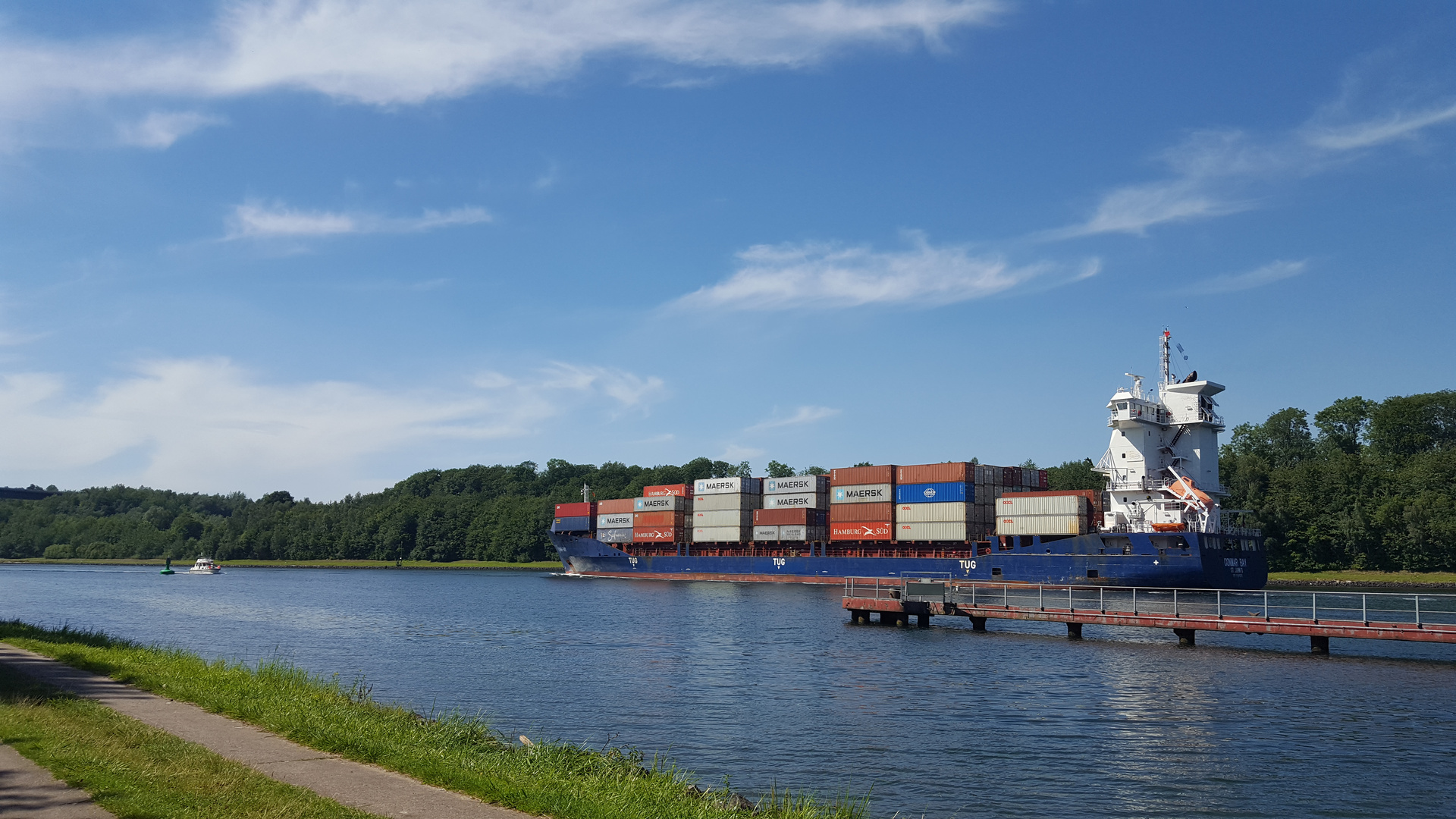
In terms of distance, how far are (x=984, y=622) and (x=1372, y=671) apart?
17.1 metres

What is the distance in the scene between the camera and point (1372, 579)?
9075 cm

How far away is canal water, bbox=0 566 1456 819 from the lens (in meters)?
18.5

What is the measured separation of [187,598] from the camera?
7950 cm

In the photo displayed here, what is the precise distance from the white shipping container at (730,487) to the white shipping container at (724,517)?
5.82 feet

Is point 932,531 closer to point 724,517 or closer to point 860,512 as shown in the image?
point 860,512

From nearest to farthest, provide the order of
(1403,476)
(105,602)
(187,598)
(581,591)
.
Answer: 1. (105,602)
2. (187,598)
3. (581,591)
4. (1403,476)

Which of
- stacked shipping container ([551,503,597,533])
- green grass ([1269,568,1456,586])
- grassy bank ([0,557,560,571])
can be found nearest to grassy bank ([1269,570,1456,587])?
green grass ([1269,568,1456,586])

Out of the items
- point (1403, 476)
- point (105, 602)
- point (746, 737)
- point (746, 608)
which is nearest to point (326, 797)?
point (746, 737)

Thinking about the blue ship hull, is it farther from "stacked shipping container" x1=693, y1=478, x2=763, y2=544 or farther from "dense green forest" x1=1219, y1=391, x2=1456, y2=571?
"dense green forest" x1=1219, y1=391, x2=1456, y2=571

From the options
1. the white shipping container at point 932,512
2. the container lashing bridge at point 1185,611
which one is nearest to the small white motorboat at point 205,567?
the white shipping container at point 932,512

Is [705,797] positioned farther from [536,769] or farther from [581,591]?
[581,591]

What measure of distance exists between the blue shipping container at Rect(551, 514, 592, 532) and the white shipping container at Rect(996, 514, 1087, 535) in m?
51.8

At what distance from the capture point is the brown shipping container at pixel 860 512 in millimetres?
83312

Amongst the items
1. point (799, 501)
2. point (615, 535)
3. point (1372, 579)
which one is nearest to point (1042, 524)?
point (799, 501)
